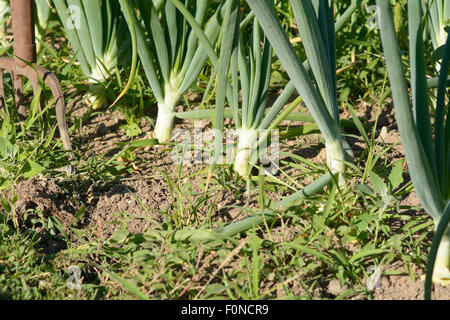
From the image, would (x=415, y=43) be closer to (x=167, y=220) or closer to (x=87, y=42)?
(x=167, y=220)

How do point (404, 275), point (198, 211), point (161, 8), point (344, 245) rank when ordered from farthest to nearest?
point (161, 8)
point (198, 211)
point (344, 245)
point (404, 275)

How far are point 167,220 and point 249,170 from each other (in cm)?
34

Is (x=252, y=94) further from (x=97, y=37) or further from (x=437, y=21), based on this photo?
(x=437, y=21)

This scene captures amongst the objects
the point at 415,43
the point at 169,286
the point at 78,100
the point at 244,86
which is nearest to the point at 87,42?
the point at 78,100

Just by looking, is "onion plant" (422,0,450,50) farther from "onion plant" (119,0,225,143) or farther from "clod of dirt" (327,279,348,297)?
"clod of dirt" (327,279,348,297)

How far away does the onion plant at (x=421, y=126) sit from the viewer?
1.23 m

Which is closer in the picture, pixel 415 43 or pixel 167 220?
pixel 415 43

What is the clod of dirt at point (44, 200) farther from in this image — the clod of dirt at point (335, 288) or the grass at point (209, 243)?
the clod of dirt at point (335, 288)

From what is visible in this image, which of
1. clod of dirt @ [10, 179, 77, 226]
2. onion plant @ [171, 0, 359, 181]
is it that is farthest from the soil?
onion plant @ [171, 0, 359, 181]

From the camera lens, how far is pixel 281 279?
1.42m

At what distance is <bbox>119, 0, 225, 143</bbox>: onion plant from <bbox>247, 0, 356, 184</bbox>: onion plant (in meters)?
0.46

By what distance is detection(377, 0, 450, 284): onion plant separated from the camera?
1.23 m

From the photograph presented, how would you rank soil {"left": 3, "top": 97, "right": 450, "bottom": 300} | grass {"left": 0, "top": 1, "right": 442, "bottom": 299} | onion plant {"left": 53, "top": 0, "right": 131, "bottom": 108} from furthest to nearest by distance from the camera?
onion plant {"left": 53, "top": 0, "right": 131, "bottom": 108} < soil {"left": 3, "top": 97, "right": 450, "bottom": 300} < grass {"left": 0, "top": 1, "right": 442, "bottom": 299}

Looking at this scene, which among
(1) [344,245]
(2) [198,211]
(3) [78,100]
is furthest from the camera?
(3) [78,100]
